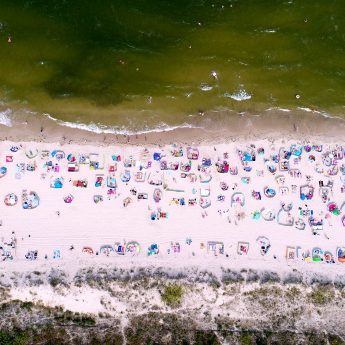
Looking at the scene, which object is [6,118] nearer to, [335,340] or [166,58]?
[166,58]

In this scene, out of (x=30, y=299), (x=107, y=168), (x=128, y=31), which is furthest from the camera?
(x=128, y=31)

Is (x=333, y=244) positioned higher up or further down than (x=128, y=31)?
further down

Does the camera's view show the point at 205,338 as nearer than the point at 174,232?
Yes

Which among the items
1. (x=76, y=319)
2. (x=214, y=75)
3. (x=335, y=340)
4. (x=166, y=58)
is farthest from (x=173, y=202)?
(x=335, y=340)

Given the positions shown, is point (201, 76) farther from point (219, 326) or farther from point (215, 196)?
point (219, 326)

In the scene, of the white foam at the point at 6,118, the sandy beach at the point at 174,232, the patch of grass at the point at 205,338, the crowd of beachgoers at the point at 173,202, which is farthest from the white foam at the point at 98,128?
the patch of grass at the point at 205,338

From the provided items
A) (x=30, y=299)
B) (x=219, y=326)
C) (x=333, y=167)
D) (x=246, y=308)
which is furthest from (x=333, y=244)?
(x=30, y=299)

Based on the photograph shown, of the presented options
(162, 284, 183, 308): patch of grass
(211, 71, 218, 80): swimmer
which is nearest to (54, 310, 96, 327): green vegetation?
(162, 284, 183, 308): patch of grass
